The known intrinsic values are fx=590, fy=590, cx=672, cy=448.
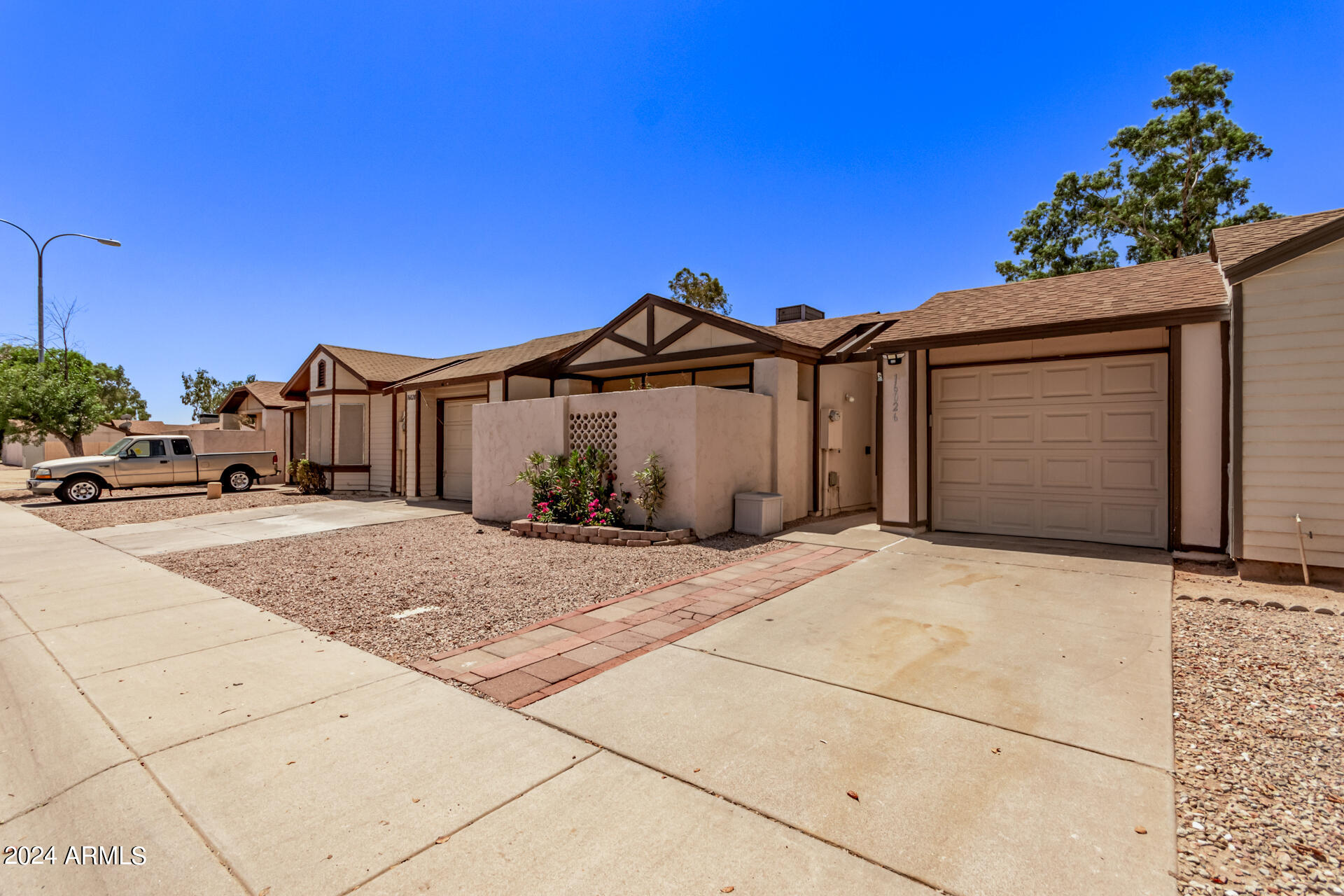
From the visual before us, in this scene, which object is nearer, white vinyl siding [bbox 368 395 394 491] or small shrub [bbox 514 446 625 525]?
small shrub [bbox 514 446 625 525]

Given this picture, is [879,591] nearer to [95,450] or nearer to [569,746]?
[569,746]

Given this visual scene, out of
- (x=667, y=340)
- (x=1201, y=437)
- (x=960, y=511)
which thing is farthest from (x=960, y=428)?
(x=667, y=340)

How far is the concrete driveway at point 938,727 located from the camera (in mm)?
2365

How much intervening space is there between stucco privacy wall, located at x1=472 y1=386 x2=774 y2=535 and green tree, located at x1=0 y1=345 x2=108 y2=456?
17.7m

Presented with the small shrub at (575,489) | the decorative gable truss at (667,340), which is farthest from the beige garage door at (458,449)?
the small shrub at (575,489)

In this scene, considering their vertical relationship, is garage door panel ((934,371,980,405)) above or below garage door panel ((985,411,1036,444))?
above

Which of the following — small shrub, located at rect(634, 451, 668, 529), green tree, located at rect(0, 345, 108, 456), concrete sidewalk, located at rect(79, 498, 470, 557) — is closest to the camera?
small shrub, located at rect(634, 451, 668, 529)

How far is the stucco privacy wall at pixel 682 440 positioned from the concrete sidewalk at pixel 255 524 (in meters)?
3.49

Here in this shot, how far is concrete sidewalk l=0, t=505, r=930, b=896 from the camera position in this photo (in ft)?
7.21

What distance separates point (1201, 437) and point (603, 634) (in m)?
7.84

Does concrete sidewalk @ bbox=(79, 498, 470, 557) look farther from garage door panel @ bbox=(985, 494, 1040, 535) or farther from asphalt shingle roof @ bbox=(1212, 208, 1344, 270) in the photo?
asphalt shingle roof @ bbox=(1212, 208, 1344, 270)

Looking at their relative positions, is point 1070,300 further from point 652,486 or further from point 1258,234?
point 652,486

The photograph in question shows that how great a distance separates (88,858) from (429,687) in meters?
1.74

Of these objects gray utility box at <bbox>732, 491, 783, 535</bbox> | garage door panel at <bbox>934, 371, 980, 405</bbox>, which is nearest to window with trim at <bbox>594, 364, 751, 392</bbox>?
gray utility box at <bbox>732, 491, 783, 535</bbox>
